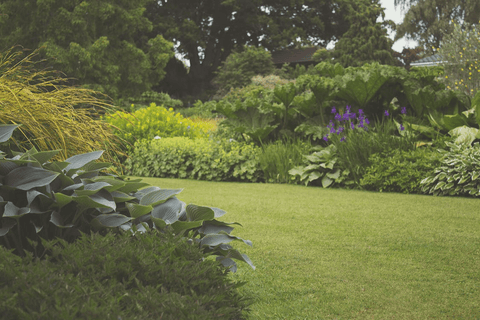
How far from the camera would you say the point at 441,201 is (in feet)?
17.3

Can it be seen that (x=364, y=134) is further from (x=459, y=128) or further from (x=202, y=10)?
(x=202, y=10)

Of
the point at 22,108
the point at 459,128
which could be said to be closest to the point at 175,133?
the point at 459,128

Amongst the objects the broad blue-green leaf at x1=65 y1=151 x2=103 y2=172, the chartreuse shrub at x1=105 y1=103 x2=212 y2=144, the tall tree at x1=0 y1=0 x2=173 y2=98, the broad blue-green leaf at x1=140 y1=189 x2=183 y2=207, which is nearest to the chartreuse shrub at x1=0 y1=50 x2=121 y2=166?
the broad blue-green leaf at x1=65 y1=151 x2=103 y2=172

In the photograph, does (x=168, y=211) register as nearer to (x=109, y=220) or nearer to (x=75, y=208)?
(x=109, y=220)

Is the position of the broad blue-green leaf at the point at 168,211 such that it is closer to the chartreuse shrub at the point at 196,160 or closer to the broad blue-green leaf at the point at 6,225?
the broad blue-green leaf at the point at 6,225

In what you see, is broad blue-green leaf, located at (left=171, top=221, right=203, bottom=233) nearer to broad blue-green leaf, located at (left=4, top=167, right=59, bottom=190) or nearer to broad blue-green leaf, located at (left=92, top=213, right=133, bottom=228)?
broad blue-green leaf, located at (left=92, top=213, right=133, bottom=228)

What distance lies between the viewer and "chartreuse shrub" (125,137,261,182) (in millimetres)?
7820

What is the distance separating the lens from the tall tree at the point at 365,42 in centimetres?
2673

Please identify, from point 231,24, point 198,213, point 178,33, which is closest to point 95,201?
point 198,213

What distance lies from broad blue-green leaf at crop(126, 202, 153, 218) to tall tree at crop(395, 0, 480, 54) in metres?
31.2

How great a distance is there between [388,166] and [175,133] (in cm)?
617

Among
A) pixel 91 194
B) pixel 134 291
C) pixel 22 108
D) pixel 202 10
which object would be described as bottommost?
pixel 134 291

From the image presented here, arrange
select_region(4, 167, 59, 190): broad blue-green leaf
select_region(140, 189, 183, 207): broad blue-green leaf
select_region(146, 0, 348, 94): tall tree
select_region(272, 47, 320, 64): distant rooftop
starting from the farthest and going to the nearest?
1. select_region(272, 47, 320, 64): distant rooftop
2. select_region(146, 0, 348, 94): tall tree
3. select_region(140, 189, 183, 207): broad blue-green leaf
4. select_region(4, 167, 59, 190): broad blue-green leaf

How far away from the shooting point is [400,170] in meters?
6.09
